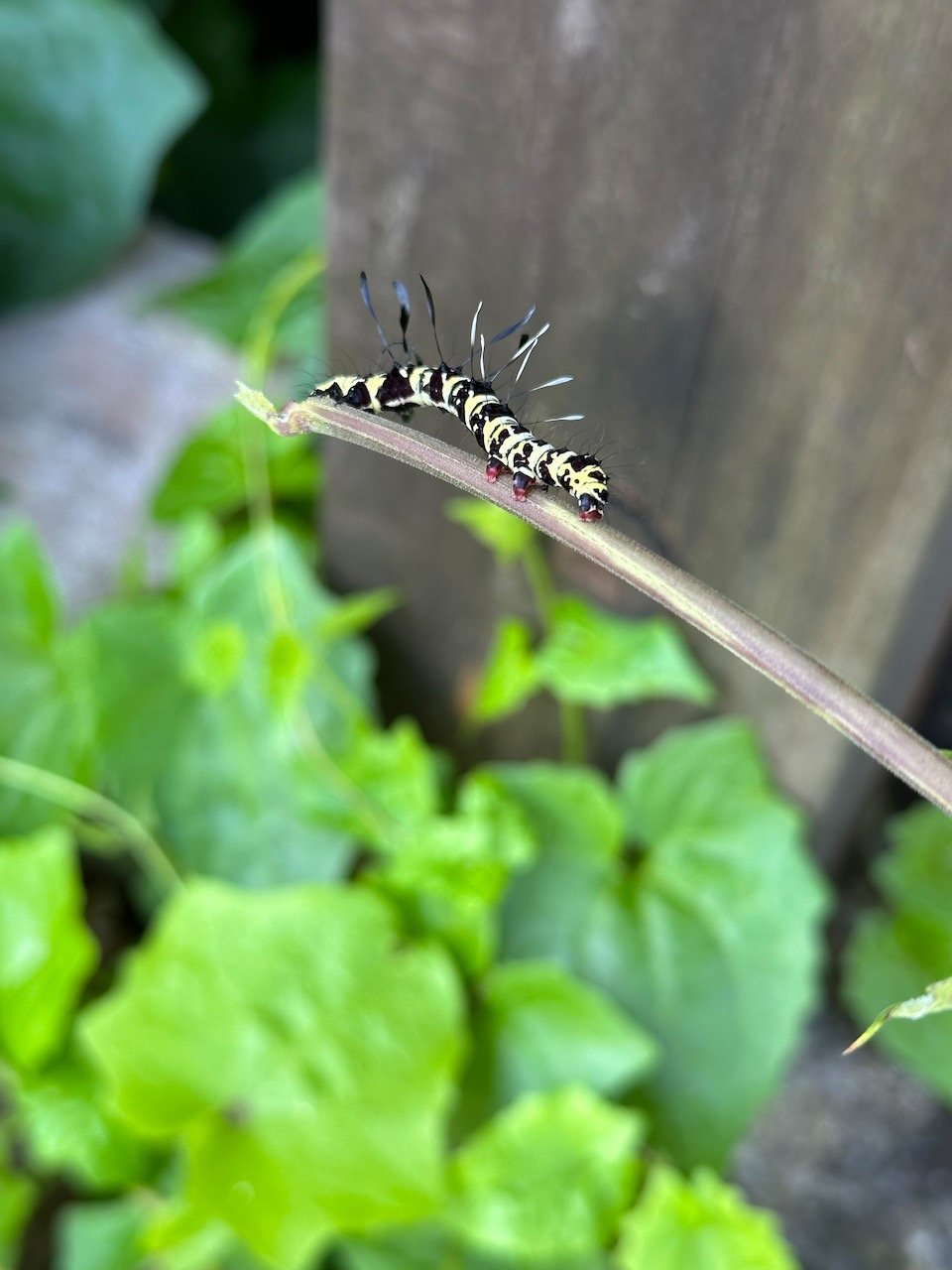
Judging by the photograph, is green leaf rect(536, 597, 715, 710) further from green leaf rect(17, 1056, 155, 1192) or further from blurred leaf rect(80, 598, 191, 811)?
green leaf rect(17, 1056, 155, 1192)

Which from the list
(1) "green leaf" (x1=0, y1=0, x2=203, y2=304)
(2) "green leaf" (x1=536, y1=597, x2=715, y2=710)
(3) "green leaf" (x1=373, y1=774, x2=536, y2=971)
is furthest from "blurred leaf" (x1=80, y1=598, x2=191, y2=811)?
(1) "green leaf" (x1=0, y1=0, x2=203, y2=304)

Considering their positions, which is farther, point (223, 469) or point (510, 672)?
point (223, 469)

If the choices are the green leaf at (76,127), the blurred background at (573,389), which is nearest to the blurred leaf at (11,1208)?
the blurred background at (573,389)

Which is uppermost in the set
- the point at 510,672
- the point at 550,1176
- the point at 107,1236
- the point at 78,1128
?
the point at 510,672

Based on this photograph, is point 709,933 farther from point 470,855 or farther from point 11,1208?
point 11,1208

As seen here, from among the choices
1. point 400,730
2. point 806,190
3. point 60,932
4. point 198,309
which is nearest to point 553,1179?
point 400,730

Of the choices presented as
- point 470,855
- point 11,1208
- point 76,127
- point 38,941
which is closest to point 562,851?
point 470,855

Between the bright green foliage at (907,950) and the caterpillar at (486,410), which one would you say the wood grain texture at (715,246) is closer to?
the caterpillar at (486,410)
